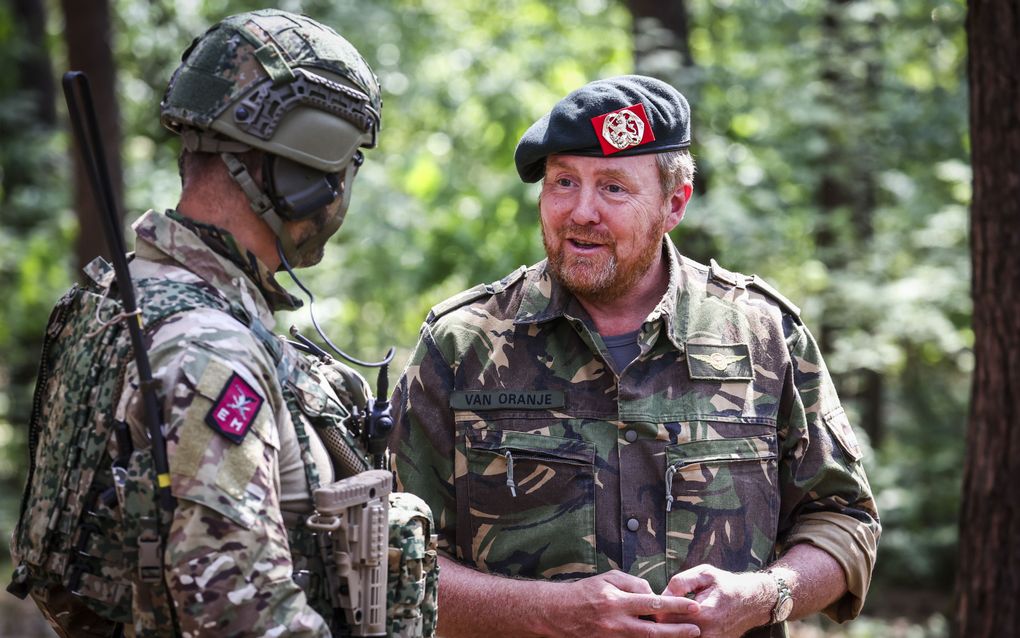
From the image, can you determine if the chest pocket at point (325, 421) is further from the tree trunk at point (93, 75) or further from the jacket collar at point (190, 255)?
the tree trunk at point (93, 75)

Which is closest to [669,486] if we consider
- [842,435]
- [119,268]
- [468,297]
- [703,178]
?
[842,435]

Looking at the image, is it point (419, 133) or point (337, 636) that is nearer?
point (337, 636)

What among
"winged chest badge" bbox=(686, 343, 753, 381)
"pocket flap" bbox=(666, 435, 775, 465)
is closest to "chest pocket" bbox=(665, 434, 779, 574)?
"pocket flap" bbox=(666, 435, 775, 465)

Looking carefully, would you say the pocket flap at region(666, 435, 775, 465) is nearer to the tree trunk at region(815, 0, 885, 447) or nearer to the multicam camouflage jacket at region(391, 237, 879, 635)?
the multicam camouflage jacket at region(391, 237, 879, 635)

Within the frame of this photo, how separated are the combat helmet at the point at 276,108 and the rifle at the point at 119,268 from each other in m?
0.17

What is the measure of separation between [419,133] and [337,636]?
7.20m

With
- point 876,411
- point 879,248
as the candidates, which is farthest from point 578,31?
point 876,411

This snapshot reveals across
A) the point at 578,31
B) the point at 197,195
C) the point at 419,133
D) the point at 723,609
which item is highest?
the point at 578,31

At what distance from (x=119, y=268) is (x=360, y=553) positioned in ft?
2.30

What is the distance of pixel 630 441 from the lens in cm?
292

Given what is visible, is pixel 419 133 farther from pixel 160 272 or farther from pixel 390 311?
pixel 160 272

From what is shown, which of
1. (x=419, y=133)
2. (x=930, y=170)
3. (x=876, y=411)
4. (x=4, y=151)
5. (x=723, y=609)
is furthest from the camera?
(x=876, y=411)

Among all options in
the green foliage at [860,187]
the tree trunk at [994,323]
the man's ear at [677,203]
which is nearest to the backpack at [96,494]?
the man's ear at [677,203]

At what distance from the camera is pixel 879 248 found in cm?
927
